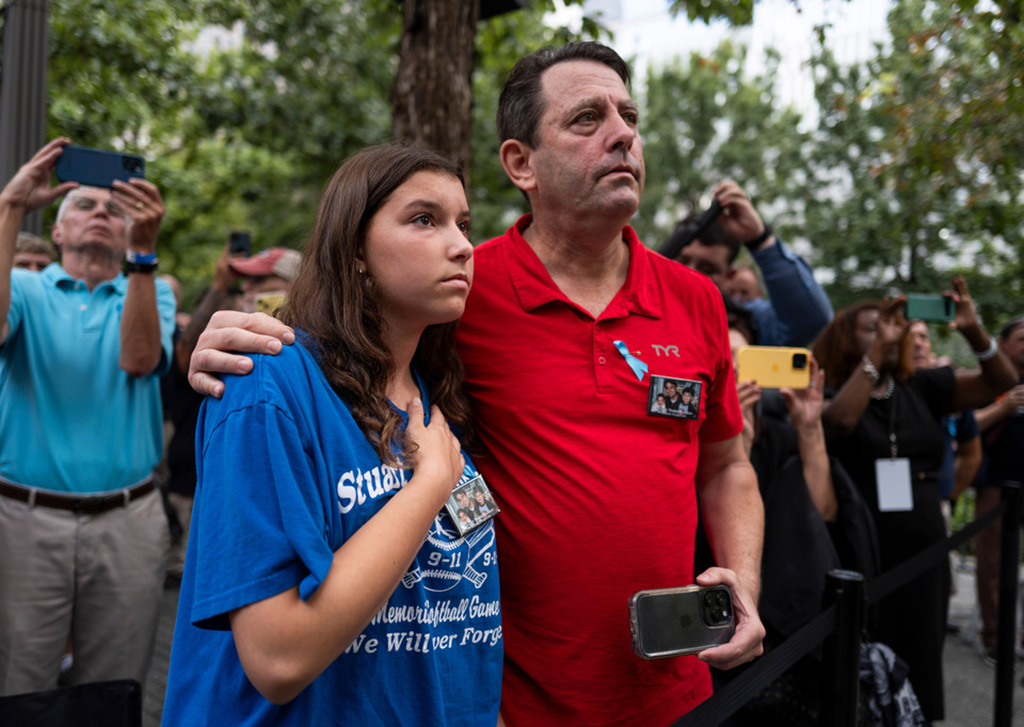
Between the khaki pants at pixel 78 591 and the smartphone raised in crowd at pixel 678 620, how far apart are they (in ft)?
7.18

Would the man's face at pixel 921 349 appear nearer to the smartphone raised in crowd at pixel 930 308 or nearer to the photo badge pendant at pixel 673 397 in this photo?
the smartphone raised in crowd at pixel 930 308

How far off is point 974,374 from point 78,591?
4.36 metres

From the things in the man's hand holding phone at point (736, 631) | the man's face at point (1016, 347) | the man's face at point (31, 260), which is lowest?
the man's hand holding phone at point (736, 631)

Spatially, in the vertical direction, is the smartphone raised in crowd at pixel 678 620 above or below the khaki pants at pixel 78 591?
above

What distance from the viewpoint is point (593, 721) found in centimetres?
166

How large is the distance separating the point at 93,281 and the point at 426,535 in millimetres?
2491

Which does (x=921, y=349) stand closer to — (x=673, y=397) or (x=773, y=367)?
(x=773, y=367)

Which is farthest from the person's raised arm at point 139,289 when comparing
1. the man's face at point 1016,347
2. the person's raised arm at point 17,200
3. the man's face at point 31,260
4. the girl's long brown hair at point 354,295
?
the man's face at point 1016,347

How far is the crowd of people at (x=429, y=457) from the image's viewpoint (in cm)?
119

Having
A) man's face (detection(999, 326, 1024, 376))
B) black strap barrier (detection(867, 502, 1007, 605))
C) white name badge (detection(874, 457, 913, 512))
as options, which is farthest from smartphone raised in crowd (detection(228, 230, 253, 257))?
man's face (detection(999, 326, 1024, 376))

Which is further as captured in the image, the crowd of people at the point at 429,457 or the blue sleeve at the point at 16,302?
the blue sleeve at the point at 16,302

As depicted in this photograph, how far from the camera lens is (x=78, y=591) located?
116 inches

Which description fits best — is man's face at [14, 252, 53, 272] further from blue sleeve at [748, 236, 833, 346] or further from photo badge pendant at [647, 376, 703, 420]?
photo badge pendant at [647, 376, 703, 420]

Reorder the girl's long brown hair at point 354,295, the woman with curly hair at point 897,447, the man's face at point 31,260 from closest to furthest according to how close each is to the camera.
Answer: the girl's long brown hair at point 354,295 → the woman with curly hair at point 897,447 → the man's face at point 31,260
